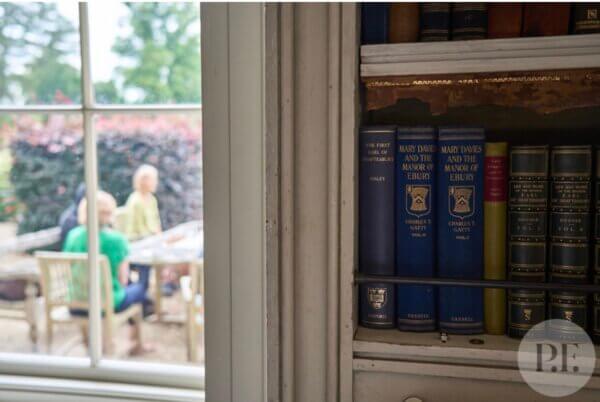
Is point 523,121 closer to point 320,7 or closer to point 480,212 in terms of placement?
point 480,212

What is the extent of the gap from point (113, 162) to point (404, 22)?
0.96 metres

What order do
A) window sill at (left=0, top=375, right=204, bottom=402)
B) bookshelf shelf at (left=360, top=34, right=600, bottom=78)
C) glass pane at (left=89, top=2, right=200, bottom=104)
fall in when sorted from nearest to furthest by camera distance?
bookshelf shelf at (left=360, top=34, right=600, bottom=78), window sill at (left=0, top=375, right=204, bottom=402), glass pane at (left=89, top=2, right=200, bottom=104)

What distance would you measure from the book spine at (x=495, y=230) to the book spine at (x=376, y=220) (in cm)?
15

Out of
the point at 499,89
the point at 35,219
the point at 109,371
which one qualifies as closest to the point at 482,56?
the point at 499,89

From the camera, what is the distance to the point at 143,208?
1466mm

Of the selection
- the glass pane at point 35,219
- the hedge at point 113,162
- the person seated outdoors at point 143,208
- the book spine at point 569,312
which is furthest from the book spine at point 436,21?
the glass pane at point 35,219

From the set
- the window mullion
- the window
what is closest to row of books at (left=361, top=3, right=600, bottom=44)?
the window

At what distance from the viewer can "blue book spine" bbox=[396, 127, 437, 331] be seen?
0.79 metres

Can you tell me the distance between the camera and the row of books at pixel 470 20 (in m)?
0.76

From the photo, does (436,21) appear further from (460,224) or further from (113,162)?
(113,162)

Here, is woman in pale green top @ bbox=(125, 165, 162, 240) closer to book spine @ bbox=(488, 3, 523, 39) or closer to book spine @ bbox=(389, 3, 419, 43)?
book spine @ bbox=(389, 3, 419, 43)

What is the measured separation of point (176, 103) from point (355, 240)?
0.81 meters

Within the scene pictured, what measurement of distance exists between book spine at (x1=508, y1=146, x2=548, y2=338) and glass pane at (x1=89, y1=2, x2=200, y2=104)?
923 millimetres

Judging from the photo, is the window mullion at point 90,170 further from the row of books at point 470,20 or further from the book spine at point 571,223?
the book spine at point 571,223
